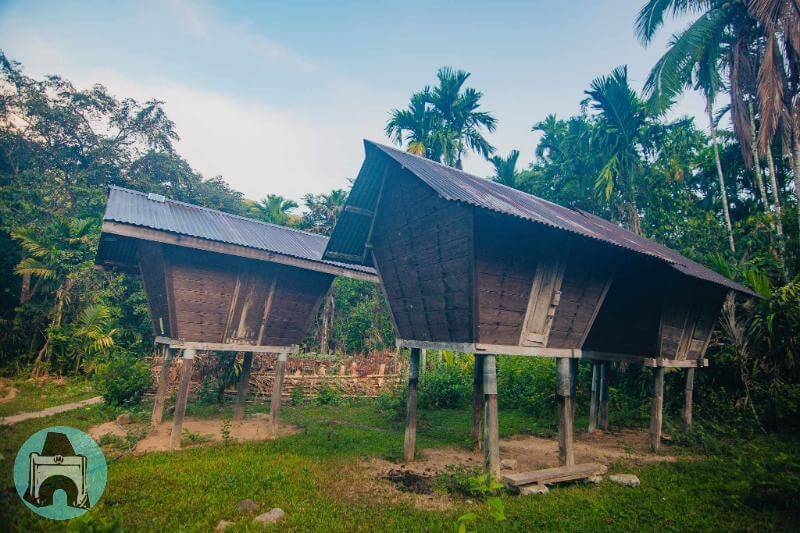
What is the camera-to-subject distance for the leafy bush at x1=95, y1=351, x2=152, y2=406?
40.3 ft

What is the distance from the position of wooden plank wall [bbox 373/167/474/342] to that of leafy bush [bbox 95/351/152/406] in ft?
29.7

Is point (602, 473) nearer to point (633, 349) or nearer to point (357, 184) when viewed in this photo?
point (633, 349)

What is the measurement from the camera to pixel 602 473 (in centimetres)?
Result: 724

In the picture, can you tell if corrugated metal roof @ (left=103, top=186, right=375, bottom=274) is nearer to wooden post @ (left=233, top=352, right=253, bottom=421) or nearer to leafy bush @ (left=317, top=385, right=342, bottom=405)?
wooden post @ (left=233, top=352, right=253, bottom=421)

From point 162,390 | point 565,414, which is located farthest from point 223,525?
point 162,390

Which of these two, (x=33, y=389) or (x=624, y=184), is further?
(x=624, y=184)

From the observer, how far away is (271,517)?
17.0ft

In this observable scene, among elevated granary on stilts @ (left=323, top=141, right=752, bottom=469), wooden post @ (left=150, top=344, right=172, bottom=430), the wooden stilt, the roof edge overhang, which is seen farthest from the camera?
wooden post @ (left=150, top=344, right=172, bottom=430)

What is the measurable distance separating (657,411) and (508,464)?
398cm

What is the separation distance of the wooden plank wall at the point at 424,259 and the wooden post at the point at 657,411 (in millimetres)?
5745

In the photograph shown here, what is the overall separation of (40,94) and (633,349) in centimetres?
3076

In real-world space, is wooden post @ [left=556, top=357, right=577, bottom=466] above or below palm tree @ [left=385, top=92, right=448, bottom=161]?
below

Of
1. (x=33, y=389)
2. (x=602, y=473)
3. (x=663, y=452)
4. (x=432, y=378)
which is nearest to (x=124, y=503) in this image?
(x=602, y=473)

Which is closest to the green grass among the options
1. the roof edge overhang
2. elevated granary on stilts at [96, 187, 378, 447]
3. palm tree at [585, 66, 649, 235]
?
elevated granary on stilts at [96, 187, 378, 447]
